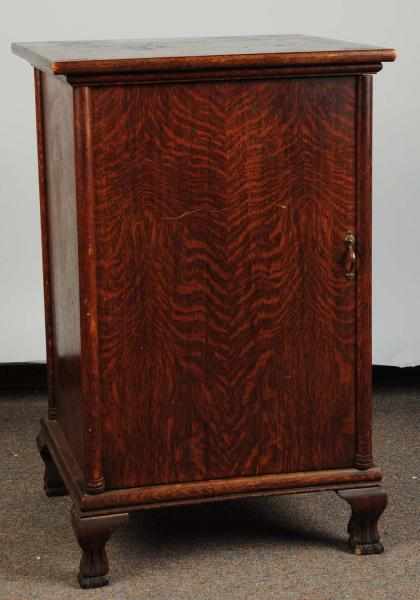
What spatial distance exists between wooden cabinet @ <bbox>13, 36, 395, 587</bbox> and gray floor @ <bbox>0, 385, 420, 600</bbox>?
7 cm

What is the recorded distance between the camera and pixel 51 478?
2.90 meters

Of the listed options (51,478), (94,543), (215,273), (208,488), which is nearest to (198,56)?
(215,273)

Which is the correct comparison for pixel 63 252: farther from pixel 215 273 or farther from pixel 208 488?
pixel 208 488

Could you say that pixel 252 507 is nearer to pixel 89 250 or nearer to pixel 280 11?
pixel 89 250

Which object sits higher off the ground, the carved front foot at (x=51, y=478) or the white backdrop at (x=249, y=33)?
the white backdrop at (x=249, y=33)

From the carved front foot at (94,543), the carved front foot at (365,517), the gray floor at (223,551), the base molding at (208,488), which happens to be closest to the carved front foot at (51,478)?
the gray floor at (223,551)

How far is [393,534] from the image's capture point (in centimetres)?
266

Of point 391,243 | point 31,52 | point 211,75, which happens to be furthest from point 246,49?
point 391,243

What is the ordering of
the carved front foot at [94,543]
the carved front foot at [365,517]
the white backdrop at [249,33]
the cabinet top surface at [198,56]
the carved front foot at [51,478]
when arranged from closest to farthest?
the cabinet top surface at [198,56] → the carved front foot at [94,543] → the carved front foot at [365,517] → the carved front foot at [51,478] → the white backdrop at [249,33]

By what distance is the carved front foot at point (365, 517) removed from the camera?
2533 millimetres

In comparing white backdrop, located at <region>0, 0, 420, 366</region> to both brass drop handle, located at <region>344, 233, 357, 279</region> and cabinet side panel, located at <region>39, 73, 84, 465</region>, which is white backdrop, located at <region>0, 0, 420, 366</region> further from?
brass drop handle, located at <region>344, 233, 357, 279</region>

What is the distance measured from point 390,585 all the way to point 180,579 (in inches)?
14.8

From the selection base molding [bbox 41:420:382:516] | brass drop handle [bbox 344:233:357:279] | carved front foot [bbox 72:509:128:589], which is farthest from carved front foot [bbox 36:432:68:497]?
brass drop handle [bbox 344:233:357:279]

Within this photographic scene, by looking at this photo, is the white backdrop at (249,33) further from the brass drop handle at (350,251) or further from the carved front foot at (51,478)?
the brass drop handle at (350,251)
